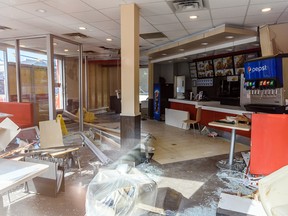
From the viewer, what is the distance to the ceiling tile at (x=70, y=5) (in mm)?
3853

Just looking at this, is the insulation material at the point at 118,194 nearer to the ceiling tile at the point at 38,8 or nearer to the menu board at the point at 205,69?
the ceiling tile at the point at 38,8

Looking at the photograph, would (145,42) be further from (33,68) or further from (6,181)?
(6,181)

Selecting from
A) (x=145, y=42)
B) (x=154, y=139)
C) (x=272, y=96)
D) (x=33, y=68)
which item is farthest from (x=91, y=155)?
(x=33, y=68)

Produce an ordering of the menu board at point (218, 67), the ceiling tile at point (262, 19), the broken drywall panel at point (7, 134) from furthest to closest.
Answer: the menu board at point (218, 67) → the ceiling tile at point (262, 19) → the broken drywall panel at point (7, 134)

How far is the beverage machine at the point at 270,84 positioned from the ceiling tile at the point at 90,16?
3276 millimetres

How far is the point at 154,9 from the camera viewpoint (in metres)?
4.24

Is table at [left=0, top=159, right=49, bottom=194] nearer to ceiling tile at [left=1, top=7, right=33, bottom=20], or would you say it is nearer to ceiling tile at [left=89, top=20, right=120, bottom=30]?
ceiling tile at [left=1, top=7, right=33, bottom=20]

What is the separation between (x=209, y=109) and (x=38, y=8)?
16.7 feet

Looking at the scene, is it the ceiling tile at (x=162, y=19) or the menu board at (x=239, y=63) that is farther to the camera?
the menu board at (x=239, y=63)

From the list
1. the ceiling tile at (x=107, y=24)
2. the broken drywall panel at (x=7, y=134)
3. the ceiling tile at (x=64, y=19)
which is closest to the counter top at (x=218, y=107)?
the ceiling tile at (x=107, y=24)

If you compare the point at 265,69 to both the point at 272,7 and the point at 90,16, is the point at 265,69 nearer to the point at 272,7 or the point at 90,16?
the point at 272,7

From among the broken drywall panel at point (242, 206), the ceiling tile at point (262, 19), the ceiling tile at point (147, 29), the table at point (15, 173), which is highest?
the ceiling tile at point (147, 29)

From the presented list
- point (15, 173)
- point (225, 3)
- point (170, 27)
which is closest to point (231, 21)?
point (225, 3)

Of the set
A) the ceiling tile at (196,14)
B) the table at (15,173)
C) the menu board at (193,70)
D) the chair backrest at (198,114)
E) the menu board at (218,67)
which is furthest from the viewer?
the menu board at (193,70)
